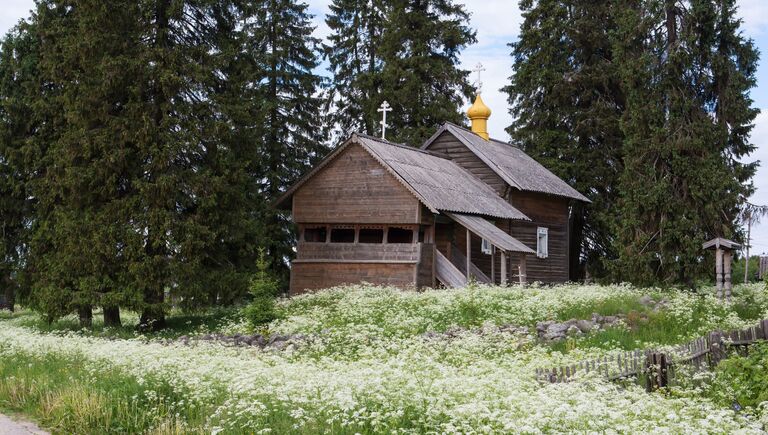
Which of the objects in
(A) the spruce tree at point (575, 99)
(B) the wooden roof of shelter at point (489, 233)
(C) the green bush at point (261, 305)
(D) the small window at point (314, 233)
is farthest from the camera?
(A) the spruce tree at point (575, 99)

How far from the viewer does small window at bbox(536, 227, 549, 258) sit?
34078 mm

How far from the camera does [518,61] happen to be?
132 feet

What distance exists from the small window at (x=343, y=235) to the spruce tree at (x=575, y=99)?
39.3 feet

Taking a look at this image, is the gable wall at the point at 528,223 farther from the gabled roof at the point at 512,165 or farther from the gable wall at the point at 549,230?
the gabled roof at the point at 512,165

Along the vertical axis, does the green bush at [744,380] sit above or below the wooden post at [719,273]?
below

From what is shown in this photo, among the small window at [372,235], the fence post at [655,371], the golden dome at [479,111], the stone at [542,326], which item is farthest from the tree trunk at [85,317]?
the golden dome at [479,111]

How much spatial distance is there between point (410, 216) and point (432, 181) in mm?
2307

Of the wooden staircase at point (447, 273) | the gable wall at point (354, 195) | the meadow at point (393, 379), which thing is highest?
the gable wall at point (354, 195)

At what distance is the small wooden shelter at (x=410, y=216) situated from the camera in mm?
26688

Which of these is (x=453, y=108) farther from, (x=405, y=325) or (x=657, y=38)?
(x=405, y=325)

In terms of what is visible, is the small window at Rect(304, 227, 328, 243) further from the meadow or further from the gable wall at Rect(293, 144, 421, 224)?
the meadow

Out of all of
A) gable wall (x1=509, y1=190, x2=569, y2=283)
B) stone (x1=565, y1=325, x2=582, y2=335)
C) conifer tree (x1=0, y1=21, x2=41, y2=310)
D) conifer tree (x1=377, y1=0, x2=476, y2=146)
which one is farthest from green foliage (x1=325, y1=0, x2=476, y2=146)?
stone (x1=565, y1=325, x2=582, y2=335)

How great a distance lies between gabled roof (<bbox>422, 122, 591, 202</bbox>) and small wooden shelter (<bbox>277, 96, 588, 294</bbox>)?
0.29 feet

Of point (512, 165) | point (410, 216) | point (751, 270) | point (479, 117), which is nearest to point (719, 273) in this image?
point (410, 216)
